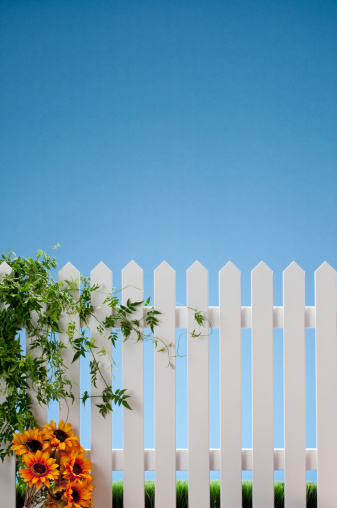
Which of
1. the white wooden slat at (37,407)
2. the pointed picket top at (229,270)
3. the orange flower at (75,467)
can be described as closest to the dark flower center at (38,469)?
the orange flower at (75,467)

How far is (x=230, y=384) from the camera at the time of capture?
10.8 ft

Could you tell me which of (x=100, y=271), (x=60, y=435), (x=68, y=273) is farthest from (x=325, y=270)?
(x=60, y=435)

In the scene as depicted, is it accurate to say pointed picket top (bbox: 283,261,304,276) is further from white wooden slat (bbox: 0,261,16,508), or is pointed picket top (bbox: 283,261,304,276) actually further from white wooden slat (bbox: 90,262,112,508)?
white wooden slat (bbox: 0,261,16,508)

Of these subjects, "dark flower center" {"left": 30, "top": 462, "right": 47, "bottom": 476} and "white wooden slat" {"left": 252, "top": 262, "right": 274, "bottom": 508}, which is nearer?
"dark flower center" {"left": 30, "top": 462, "right": 47, "bottom": 476}

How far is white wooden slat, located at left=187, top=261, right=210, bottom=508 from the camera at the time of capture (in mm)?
3262

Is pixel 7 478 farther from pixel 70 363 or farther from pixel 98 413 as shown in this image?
pixel 70 363

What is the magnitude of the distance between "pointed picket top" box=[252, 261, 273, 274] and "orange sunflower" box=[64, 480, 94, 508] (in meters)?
1.49

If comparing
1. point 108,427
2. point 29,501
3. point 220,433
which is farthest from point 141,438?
point 29,501

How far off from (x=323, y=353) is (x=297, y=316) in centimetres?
27

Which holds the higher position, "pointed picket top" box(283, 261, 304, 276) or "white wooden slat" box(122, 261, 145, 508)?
"pointed picket top" box(283, 261, 304, 276)

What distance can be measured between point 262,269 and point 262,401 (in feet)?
2.48

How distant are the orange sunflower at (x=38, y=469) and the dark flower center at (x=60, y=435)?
0.14 metres

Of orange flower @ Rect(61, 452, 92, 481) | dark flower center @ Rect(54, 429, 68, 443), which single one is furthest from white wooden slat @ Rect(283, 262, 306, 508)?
dark flower center @ Rect(54, 429, 68, 443)

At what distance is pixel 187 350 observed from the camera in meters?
3.27
